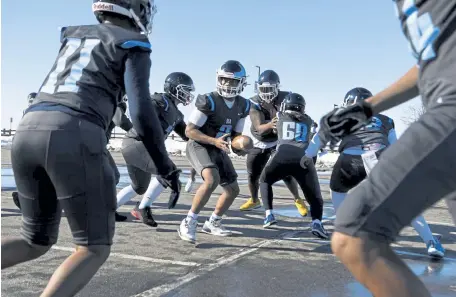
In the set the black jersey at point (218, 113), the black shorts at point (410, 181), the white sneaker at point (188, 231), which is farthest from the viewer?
the black jersey at point (218, 113)

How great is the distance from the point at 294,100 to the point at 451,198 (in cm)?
475

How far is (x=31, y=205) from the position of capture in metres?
2.51

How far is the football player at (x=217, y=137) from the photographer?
5.45 meters

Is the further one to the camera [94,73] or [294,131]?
[294,131]

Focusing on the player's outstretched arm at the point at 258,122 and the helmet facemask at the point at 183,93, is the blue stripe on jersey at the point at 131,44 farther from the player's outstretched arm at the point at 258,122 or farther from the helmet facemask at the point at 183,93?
the player's outstretched arm at the point at 258,122

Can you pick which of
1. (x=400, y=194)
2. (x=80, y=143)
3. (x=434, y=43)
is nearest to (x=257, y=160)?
(x=80, y=143)

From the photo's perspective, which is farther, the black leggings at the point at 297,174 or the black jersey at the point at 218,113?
the black leggings at the point at 297,174

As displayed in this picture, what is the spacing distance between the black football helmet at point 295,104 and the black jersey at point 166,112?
4.79ft

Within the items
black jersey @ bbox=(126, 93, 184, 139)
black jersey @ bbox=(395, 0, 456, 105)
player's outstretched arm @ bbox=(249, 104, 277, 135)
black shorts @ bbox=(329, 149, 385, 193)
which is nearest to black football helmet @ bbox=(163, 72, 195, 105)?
black jersey @ bbox=(126, 93, 184, 139)

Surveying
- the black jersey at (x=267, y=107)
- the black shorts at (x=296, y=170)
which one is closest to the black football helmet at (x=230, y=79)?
the black shorts at (x=296, y=170)

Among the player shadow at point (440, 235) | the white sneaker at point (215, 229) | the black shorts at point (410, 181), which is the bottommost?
the player shadow at point (440, 235)

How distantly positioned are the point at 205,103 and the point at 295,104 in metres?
1.53

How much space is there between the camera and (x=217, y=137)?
5.90 meters

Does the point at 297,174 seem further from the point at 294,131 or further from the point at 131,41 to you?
the point at 131,41
